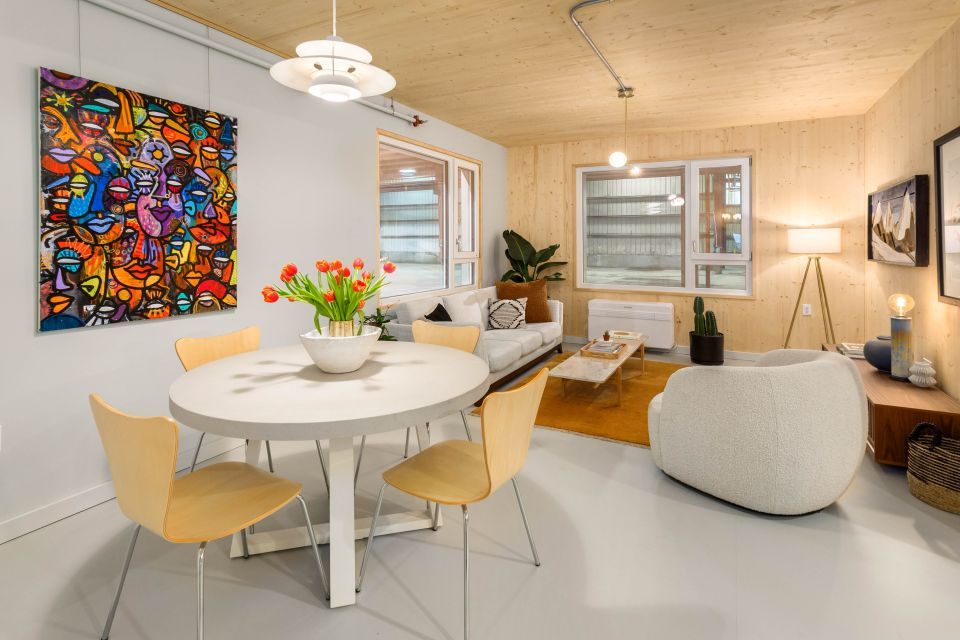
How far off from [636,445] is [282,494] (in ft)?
7.62

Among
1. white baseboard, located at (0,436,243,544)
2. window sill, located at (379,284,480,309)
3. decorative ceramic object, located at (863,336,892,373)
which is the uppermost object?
window sill, located at (379,284,480,309)

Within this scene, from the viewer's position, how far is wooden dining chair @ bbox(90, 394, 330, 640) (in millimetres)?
1394

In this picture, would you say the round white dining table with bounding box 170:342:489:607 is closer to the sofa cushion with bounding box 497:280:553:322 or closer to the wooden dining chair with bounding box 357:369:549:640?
the wooden dining chair with bounding box 357:369:549:640

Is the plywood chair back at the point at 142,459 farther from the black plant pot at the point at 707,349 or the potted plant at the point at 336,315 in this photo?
the black plant pot at the point at 707,349

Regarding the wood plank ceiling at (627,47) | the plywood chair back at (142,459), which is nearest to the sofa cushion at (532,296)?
the wood plank ceiling at (627,47)

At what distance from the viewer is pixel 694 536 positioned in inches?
90.5

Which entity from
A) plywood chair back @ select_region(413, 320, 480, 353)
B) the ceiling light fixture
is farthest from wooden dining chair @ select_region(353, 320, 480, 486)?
the ceiling light fixture

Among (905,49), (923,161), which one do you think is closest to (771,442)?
(923,161)

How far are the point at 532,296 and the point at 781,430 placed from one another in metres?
3.61

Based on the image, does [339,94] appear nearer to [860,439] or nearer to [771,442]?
[771,442]

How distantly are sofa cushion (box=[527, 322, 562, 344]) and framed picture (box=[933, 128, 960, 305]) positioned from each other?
9.98 feet

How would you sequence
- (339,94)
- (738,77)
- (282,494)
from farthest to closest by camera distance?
1. (738,77)
2. (339,94)
3. (282,494)

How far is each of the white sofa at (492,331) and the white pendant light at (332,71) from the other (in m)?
2.16

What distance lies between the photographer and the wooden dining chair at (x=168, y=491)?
1394 millimetres
